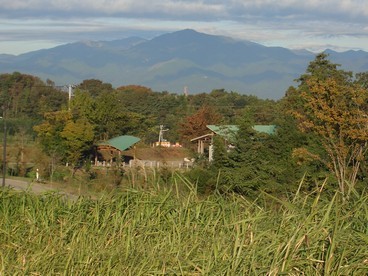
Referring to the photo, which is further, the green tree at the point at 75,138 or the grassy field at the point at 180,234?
the green tree at the point at 75,138

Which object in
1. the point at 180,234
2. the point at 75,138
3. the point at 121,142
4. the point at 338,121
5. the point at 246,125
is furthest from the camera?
the point at 121,142

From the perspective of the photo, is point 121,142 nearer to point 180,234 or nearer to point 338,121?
point 338,121

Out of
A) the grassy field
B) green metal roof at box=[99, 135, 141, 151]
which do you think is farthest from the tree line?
green metal roof at box=[99, 135, 141, 151]

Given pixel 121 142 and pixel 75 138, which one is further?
pixel 121 142

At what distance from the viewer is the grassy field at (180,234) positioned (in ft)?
13.9

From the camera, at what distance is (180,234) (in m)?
5.20

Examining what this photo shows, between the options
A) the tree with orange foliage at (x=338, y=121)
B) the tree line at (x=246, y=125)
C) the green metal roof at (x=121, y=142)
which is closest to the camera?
the tree line at (x=246, y=125)

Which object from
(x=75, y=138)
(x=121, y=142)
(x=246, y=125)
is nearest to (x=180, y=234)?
(x=246, y=125)

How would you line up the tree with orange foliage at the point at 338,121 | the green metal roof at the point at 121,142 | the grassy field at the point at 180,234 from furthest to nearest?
the green metal roof at the point at 121,142 → the tree with orange foliage at the point at 338,121 → the grassy field at the point at 180,234

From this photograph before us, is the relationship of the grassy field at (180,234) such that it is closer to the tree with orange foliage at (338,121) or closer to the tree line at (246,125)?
the tree line at (246,125)

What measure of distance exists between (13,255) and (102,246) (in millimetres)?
642

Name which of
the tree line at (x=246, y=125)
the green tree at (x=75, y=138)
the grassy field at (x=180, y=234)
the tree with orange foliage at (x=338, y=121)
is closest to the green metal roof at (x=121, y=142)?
the tree line at (x=246, y=125)

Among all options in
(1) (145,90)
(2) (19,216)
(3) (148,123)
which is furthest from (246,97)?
(2) (19,216)

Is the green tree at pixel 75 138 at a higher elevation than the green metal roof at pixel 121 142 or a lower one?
higher
